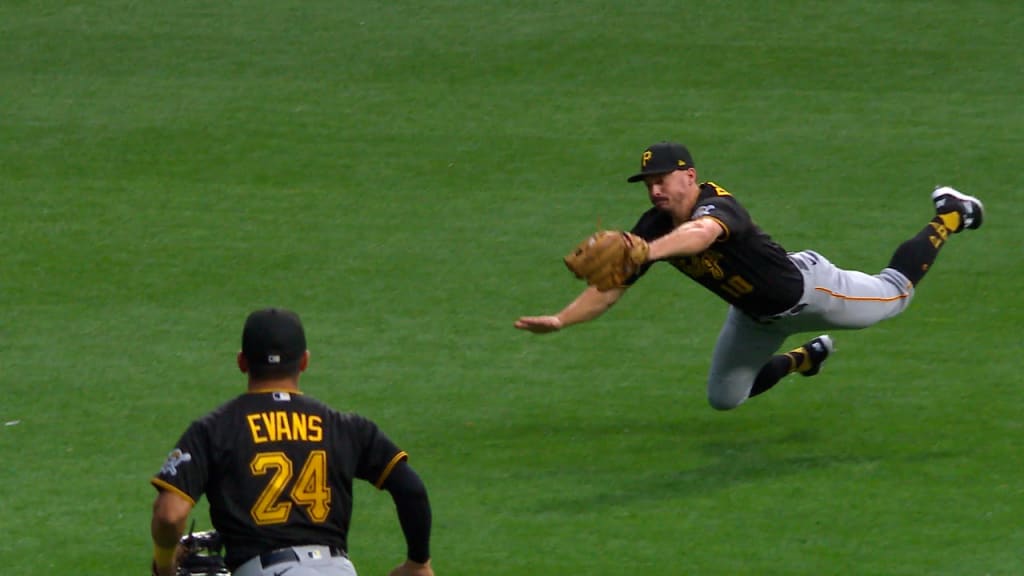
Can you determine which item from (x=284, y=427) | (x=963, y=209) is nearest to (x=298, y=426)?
(x=284, y=427)

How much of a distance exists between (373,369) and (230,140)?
462cm

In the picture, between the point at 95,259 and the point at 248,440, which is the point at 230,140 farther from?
the point at 248,440

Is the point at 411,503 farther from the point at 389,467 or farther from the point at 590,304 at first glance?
the point at 590,304

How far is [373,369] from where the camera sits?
10.1m

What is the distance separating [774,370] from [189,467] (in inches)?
194

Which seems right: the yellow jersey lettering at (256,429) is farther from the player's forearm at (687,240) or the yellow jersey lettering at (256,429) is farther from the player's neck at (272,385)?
the player's forearm at (687,240)

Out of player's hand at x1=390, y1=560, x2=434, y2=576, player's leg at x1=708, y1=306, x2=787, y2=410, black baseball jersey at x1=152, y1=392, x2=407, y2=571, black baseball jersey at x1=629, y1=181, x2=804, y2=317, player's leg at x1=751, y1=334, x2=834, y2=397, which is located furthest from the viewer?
player's leg at x1=751, y1=334, x2=834, y2=397

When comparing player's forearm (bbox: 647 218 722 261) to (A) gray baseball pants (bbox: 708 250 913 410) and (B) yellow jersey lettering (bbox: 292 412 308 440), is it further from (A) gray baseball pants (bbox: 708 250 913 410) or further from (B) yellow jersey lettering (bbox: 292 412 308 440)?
(B) yellow jersey lettering (bbox: 292 412 308 440)

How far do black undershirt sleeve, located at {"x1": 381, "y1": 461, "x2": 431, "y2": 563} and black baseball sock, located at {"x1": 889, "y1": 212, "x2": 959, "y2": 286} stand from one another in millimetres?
4665

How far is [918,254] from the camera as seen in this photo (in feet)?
30.7

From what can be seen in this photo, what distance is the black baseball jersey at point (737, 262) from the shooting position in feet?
26.7

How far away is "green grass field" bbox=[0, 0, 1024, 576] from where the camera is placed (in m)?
8.16

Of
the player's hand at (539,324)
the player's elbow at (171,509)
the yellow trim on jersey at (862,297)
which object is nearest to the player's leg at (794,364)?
the yellow trim on jersey at (862,297)

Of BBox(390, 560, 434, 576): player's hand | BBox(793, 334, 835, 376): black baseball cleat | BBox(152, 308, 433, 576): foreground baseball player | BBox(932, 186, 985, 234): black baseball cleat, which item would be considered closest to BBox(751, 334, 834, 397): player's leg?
BBox(793, 334, 835, 376): black baseball cleat
